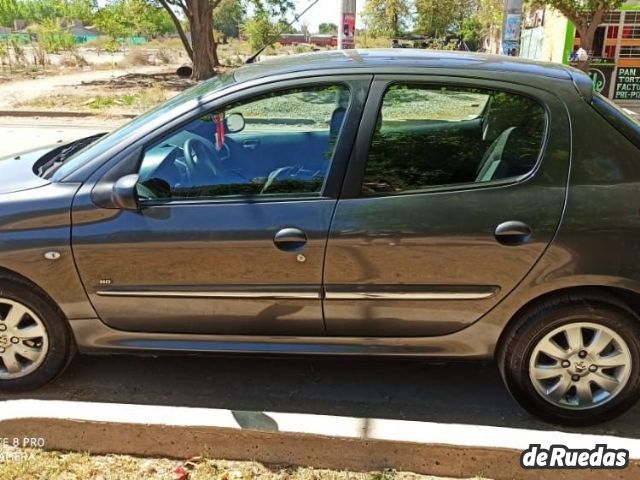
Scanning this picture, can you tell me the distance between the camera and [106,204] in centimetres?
278

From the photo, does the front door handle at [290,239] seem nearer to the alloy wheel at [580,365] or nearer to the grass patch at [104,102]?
the alloy wheel at [580,365]

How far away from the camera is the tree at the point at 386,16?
47625 mm

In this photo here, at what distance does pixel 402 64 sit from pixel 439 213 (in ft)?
2.37

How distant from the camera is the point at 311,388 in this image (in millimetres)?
3164

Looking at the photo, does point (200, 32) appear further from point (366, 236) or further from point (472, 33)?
Answer: point (472, 33)

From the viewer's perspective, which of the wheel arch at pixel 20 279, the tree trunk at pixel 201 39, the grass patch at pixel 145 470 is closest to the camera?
the grass patch at pixel 145 470

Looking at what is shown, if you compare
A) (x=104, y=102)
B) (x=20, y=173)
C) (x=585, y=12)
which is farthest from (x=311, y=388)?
(x=104, y=102)

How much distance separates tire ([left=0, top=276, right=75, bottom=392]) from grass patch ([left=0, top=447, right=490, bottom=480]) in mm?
498

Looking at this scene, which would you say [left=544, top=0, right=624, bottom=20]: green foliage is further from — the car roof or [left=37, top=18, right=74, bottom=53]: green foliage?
[left=37, top=18, right=74, bottom=53]: green foliage

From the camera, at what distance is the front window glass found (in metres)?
2.83

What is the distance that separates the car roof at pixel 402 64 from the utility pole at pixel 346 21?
991 cm

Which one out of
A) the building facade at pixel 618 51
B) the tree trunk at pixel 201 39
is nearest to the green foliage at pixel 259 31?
the tree trunk at pixel 201 39

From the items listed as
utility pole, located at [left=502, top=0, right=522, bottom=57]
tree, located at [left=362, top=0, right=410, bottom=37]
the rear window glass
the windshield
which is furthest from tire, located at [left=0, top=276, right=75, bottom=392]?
tree, located at [left=362, top=0, right=410, bottom=37]

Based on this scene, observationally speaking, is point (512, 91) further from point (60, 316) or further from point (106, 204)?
point (60, 316)
